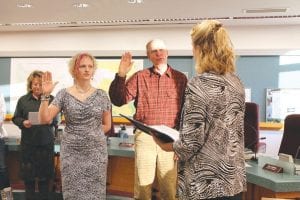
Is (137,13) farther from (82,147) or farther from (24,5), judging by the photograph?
(82,147)

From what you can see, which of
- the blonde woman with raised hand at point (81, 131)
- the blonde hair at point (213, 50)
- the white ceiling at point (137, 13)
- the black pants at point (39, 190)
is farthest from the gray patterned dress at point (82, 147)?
the white ceiling at point (137, 13)

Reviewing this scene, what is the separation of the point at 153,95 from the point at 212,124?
1066mm

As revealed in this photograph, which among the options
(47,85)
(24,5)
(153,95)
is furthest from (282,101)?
(47,85)

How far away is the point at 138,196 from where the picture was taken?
2477 millimetres

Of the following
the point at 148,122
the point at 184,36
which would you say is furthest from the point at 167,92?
the point at 184,36

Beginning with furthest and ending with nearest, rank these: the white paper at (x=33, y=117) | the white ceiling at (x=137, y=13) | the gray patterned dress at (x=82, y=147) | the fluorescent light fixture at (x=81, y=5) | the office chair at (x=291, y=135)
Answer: the fluorescent light fixture at (x=81, y=5), the white ceiling at (x=137, y=13), the white paper at (x=33, y=117), the office chair at (x=291, y=135), the gray patterned dress at (x=82, y=147)

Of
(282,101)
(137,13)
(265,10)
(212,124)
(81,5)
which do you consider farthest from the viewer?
(282,101)

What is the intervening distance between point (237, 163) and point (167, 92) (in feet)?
3.44

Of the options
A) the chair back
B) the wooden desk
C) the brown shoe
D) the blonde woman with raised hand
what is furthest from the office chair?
the brown shoe

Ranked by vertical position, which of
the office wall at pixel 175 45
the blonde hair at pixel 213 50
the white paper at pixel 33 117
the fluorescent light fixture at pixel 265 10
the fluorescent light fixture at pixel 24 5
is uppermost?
the fluorescent light fixture at pixel 24 5

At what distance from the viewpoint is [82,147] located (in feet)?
7.80

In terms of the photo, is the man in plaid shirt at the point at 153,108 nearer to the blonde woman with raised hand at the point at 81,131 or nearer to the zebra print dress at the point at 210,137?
the blonde woman with raised hand at the point at 81,131

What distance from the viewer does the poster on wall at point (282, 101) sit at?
6.26 m

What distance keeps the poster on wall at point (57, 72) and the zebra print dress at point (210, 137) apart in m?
5.30
